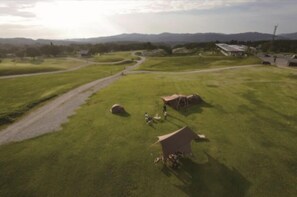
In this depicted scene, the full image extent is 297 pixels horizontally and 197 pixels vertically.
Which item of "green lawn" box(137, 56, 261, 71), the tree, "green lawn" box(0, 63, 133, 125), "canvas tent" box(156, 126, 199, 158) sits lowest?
"green lawn" box(137, 56, 261, 71)

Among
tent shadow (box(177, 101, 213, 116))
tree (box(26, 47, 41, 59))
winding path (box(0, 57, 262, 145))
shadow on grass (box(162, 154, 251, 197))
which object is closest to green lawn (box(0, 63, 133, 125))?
winding path (box(0, 57, 262, 145))

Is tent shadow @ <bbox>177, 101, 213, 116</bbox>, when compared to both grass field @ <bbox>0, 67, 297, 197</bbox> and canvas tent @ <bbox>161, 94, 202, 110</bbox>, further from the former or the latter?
canvas tent @ <bbox>161, 94, 202, 110</bbox>

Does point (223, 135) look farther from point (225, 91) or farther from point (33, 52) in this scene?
point (33, 52)

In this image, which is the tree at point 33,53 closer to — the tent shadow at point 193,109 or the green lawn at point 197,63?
the green lawn at point 197,63

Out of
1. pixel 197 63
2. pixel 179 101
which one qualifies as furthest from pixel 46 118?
pixel 197 63

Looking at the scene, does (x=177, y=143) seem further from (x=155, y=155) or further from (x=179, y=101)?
(x=179, y=101)

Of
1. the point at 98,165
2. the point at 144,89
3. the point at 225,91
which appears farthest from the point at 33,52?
the point at 98,165
